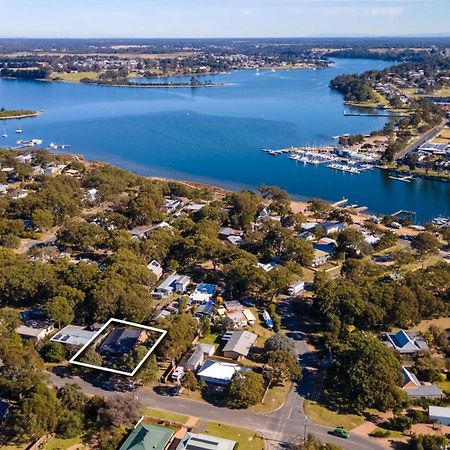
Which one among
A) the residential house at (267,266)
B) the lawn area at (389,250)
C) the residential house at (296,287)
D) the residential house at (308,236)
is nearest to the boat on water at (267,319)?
the residential house at (296,287)

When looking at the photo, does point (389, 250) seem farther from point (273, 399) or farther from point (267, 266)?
point (273, 399)

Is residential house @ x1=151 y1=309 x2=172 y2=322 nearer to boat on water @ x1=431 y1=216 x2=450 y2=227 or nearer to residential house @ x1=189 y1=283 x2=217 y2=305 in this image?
residential house @ x1=189 y1=283 x2=217 y2=305

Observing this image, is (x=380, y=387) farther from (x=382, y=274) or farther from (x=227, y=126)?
(x=227, y=126)

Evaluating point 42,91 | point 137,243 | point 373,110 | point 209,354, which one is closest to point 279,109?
point 373,110

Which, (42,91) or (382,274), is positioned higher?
(42,91)

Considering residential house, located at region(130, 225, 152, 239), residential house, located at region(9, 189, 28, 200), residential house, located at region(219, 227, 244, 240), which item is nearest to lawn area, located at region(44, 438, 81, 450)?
residential house, located at region(130, 225, 152, 239)

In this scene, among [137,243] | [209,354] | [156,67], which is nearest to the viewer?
[209,354]
